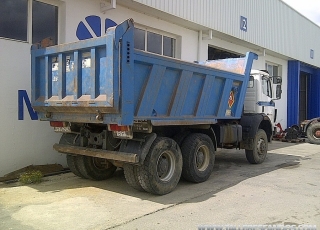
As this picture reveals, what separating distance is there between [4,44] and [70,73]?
90.6 inches

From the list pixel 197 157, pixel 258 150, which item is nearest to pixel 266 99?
pixel 258 150

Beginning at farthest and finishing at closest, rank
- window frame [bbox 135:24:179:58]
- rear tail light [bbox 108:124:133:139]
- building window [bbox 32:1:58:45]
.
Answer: window frame [bbox 135:24:179:58], building window [bbox 32:1:58:45], rear tail light [bbox 108:124:133:139]

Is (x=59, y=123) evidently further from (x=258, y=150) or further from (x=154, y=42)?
(x=258, y=150)

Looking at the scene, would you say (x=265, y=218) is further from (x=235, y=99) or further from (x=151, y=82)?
(x=235, y=99)

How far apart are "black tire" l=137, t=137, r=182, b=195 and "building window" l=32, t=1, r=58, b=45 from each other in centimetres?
430

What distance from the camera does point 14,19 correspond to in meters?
7.80

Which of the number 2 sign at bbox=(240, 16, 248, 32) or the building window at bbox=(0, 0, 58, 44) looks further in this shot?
the number 2 sign at bbox=(240, 16, 248, 32)

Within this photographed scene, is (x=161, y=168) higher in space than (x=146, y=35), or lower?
lower

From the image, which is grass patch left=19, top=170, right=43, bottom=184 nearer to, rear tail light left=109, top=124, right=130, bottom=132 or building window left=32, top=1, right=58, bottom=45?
rear tail light left=109, top=124, right=130, bottom=132

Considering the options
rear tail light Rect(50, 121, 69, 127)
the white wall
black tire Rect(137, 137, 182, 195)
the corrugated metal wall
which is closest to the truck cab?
the corrugated metal wall

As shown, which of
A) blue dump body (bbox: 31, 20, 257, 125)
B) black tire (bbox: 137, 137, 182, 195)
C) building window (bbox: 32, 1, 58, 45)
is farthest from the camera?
building window (bbox: 32, 1, 58, 45)

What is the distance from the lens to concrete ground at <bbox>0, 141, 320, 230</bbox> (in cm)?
495

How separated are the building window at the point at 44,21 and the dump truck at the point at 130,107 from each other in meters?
1.44

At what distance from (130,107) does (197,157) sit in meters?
2.50
